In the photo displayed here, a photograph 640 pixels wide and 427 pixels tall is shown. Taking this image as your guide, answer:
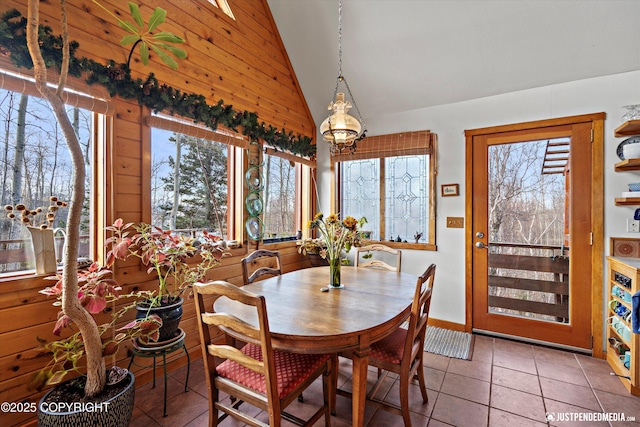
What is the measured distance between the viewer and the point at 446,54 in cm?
287

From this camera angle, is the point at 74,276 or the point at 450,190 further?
the point at 450,190

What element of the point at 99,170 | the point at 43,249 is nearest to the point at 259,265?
the point at 99,170

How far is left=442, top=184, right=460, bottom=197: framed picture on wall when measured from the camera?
10.5 feet

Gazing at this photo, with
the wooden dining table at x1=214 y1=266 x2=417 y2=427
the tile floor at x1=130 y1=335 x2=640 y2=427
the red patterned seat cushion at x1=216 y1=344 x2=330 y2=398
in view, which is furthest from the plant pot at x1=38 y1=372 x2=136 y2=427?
the wooden dining table at x1=214 y1=266 x2=417 y2=427

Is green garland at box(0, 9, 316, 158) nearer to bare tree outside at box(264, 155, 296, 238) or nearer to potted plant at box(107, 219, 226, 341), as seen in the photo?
bare tree outside at box(264, 155, 296, 238)

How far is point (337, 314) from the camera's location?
150 centimetres

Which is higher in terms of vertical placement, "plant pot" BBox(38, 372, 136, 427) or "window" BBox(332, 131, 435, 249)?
"window" BBox(332, 131, 435, 249)

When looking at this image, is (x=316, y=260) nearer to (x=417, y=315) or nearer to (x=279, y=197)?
(x=279, y=197)

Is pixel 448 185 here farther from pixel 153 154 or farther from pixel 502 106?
pixel 153 154

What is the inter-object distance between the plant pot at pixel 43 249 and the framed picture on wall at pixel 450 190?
3392 millimetres

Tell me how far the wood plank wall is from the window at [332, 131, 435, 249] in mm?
1019

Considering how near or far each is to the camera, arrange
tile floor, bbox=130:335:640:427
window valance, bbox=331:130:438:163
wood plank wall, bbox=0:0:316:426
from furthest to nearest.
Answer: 1. window valance, bbox=331:130:438:163
2. tile floor, bbox=130:335:640:427
3. wood plank wall, bbox=0:0:316:426

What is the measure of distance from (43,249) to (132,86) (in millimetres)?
1212

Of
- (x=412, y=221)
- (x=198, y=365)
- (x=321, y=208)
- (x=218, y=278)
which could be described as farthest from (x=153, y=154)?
(x=412, y=221)
